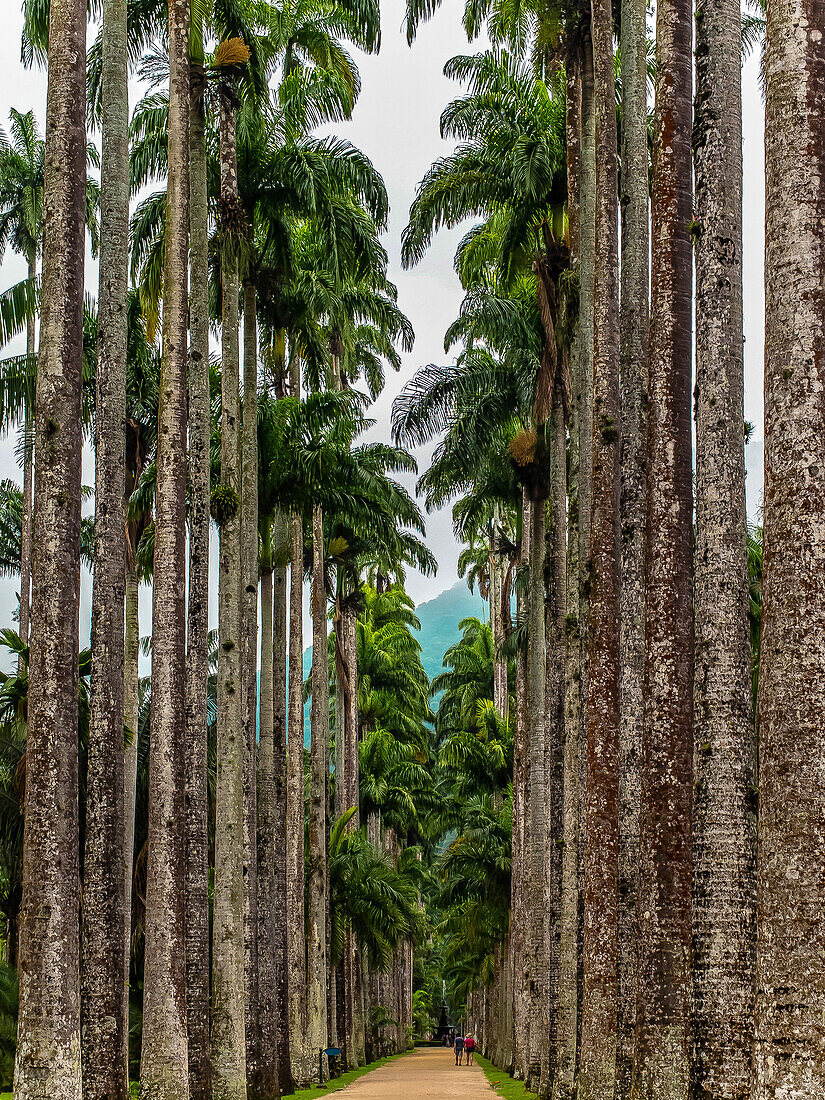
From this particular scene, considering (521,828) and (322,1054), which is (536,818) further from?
(322,1054)

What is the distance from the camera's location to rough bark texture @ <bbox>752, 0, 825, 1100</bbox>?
702cm

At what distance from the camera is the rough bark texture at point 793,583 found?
7.02 meters

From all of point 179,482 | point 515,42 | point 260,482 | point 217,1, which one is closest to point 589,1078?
point 179,482

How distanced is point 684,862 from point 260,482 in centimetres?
1541

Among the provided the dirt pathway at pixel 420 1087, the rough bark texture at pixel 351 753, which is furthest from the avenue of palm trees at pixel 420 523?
the rough bark texture at pixel 351 753

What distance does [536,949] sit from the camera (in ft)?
85.5

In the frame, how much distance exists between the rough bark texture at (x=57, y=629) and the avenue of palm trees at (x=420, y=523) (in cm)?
4

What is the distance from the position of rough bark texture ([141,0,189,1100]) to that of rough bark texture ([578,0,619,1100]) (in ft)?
16.1

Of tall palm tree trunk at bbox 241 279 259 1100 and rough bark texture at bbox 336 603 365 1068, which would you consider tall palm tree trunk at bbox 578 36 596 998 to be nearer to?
tall palm tree trunk at bbox 241 279 259 1100

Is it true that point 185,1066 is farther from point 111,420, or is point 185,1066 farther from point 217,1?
point 217,1

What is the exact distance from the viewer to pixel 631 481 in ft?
49.6

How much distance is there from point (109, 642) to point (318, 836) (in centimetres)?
1818

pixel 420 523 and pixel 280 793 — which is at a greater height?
pixel 420 523

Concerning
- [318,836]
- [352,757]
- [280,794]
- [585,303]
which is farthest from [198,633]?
[352,757]
